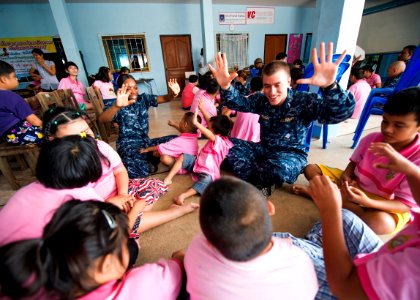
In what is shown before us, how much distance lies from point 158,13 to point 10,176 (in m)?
6.23

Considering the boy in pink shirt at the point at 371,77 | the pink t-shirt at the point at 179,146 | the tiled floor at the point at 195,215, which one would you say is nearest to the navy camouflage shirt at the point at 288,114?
the tiled floor at the point at 195,215

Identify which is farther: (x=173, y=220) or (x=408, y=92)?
(x=173, y=220)

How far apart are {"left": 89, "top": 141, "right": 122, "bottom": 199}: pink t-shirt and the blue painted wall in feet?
20.7

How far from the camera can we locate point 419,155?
1.00 m

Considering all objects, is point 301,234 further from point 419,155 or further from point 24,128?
point 24,128

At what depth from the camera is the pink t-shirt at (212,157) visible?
1.79 meters

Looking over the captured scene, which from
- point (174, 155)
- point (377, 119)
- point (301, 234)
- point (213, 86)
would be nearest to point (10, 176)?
point (174, 155)

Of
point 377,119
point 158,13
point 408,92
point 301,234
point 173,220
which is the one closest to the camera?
point 408,92

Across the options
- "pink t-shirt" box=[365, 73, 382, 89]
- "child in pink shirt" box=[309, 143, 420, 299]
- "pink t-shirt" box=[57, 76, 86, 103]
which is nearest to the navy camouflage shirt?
"child in pink shirt" box=[309, 143, 420, 299]

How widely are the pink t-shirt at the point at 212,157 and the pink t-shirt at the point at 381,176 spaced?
3.31ft

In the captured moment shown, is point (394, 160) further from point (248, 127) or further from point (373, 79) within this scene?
point (373, 79)

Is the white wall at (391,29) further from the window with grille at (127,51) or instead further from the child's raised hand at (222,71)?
the child's raised hand at (222,71)

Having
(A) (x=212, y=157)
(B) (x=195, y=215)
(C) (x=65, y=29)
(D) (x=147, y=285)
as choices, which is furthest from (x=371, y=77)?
(C) (x=65, y=29)

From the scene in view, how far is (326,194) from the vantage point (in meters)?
0.67
